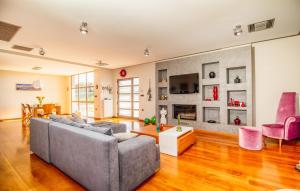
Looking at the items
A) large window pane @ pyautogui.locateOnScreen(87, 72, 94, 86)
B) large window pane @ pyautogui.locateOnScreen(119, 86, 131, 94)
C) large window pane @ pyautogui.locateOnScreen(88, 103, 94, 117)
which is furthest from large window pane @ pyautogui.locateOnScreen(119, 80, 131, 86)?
large window pane @ pyautogui.locateOnScreen(88, 103, 94, 117)

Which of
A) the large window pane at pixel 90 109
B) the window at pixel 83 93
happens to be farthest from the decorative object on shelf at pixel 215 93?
the large window pane at pixel 90 109

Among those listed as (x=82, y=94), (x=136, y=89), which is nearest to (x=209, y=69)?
(x=136, y=89)

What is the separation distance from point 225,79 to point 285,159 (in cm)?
244

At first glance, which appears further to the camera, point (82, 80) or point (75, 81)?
point (75, 81)

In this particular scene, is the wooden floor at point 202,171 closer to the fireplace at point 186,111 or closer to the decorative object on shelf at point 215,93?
the decorative object on shelf at point 215,93

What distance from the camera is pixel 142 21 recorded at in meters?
2.94

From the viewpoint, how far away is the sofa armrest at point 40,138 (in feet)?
8.75

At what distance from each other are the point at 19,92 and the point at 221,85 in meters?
9.72

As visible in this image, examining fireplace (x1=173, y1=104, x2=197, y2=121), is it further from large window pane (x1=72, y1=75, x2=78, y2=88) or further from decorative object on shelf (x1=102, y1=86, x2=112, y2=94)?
large window pane (x1=72, y1=75, x2=78, y2=88)

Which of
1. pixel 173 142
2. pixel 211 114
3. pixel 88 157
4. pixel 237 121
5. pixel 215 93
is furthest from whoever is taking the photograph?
pixel 211 114

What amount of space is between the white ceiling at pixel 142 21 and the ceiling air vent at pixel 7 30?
11 cm

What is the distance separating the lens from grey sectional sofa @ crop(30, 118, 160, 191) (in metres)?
1.63

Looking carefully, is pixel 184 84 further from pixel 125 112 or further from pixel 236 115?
pixel 125 112

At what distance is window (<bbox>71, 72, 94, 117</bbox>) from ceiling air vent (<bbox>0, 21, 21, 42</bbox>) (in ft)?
16.1
